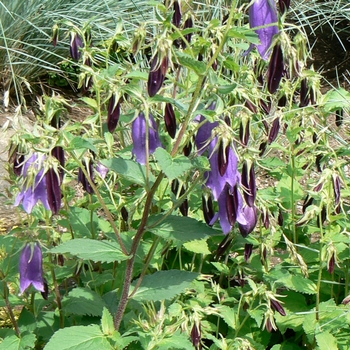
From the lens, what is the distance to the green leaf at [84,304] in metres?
2.06

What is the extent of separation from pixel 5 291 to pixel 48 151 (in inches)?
29.0

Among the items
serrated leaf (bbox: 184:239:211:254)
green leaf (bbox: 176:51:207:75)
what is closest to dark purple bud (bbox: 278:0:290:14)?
green leaf (bbox: 176:51:207:75)

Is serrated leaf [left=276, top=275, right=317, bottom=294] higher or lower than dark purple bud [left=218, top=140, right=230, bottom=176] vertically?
lower

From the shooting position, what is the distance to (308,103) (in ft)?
7.71

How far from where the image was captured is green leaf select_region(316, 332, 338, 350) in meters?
2.05

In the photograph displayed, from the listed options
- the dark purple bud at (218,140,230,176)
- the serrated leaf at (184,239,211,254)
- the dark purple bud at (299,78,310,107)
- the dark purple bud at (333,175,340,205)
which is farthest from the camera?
the serrated leaf at (184,239,211,254)

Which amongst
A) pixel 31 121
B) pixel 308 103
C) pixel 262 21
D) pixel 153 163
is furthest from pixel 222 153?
pixel 31 121

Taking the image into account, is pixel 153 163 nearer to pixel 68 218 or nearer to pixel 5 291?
pixel 68 218

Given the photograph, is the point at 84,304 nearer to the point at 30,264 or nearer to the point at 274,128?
the point at 30,264

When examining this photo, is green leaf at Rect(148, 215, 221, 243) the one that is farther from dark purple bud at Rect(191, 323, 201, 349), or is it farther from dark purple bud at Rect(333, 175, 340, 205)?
dark purple bud at Rect(333, 175, 340, 205)

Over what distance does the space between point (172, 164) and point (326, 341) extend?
3.07 feet

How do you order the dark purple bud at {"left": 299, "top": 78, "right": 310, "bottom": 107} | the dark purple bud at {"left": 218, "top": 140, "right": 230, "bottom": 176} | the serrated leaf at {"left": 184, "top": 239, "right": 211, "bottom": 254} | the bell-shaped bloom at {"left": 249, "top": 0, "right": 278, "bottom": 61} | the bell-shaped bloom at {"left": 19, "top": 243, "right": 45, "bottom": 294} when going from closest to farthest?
the dark purple bud at {"left": 218, "top": 140, "right": 230, "bottom": 176}
the bell-shaped bloom at {"left": 249, "top": 0, "right": 278, "bottom": 61}
the bell-shaped bloom at {"left": 19, "top": 243, "right": 45, "bottom": 294}
the dark purple bud at {"left": 299, "top": 78, "right": 310, "bottom": 107}
the serrated leaf at {"left": 184, "top": 239, "right": 211, "bottom": 254}

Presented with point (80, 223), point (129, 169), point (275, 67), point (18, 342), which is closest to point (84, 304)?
point (18, 342)

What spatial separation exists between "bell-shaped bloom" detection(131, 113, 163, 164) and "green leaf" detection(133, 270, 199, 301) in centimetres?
37
